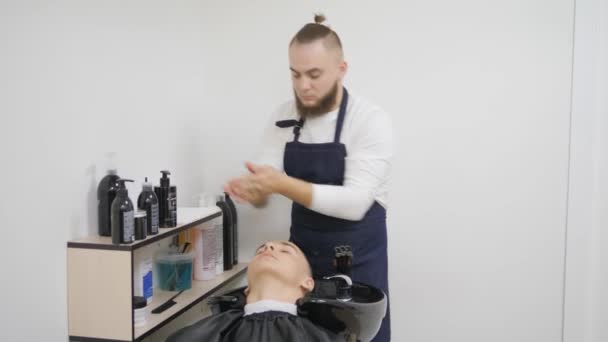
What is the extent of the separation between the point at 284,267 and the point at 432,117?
106 centimetres

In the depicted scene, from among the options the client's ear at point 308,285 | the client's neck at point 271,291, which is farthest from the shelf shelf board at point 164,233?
the client's ear at point 308,285

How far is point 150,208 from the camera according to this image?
1684 millimetres

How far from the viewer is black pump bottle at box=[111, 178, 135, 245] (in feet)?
5.03

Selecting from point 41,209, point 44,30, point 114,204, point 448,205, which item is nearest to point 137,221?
point 114,204

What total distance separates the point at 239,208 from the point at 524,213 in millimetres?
1294

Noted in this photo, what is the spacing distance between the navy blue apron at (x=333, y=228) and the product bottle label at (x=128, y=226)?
22.4 inches

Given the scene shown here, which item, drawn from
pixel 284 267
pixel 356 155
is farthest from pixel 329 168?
pixel 284 267

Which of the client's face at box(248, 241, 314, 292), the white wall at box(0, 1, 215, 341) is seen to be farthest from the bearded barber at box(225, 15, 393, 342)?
the white wall at box(0, 1, 215, 341)

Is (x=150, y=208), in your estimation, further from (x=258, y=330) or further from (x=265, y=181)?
(x=258, y=330)

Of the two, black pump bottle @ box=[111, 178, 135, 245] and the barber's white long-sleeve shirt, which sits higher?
the barber's white long-sleeve shirt

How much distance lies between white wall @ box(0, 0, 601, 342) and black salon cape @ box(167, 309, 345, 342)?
0.77m

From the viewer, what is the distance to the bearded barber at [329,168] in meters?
1.57

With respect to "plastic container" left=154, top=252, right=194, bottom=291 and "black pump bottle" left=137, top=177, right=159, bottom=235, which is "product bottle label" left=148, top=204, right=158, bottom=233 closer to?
"black pump bottle" left=137, top=177, right=159, bottom=235

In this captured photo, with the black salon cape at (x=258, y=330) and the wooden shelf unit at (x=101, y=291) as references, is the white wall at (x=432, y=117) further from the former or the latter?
the black salon cape at (x=258, y=330)
